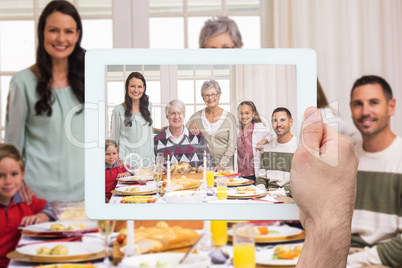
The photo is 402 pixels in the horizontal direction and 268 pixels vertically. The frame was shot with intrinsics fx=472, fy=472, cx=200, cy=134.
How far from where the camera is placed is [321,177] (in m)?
0.63

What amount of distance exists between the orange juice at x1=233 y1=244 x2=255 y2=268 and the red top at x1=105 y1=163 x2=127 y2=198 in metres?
0.70

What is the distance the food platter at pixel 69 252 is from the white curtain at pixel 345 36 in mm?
1565

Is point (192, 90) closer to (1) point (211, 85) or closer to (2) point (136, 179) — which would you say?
(1) point (211, 85)

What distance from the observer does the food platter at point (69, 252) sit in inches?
56.8

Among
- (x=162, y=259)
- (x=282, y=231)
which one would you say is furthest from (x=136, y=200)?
(x=282, y=231)

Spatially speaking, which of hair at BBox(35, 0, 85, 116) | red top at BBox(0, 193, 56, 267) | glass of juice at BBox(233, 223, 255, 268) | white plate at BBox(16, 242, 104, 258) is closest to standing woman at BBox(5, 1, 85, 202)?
hair at BBox(35, 0, 85, 116)

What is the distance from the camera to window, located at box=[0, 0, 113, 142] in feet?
8.69

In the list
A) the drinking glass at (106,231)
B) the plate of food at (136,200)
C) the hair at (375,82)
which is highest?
the hair at (375,82)

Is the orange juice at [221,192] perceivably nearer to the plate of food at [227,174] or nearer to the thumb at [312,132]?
the plate of food at [227,174]

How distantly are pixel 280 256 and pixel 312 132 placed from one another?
814 millimetres

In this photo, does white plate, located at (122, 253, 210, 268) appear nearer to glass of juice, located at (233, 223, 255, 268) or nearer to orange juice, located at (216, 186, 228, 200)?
glass of juice, located at (233, 223, 255, 268)

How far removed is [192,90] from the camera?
0.66m

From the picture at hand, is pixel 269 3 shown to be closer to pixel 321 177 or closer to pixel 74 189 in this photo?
pixel 74 189

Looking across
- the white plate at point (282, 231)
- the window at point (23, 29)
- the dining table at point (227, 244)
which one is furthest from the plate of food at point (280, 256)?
the window at point (23, 29)
